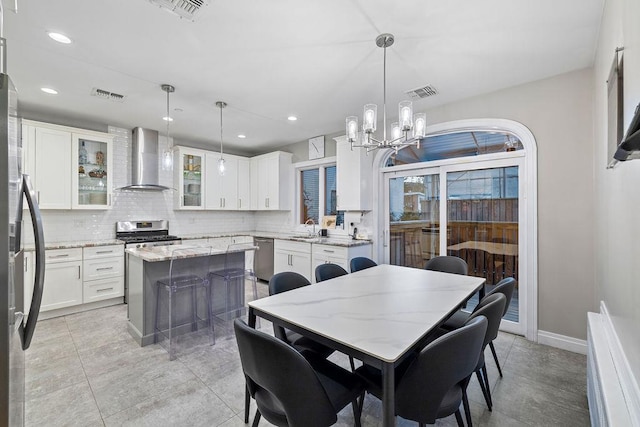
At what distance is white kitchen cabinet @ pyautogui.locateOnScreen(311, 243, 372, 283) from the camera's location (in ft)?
13.6

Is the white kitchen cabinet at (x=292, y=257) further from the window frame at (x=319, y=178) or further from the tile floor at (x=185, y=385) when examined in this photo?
the tile floor at (x=185, y=385)

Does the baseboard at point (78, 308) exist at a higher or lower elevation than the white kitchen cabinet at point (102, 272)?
lower

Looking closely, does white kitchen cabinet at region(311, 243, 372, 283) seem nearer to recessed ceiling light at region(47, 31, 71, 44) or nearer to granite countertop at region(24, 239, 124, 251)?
granite countertop at region(24, 239, 124, 251)

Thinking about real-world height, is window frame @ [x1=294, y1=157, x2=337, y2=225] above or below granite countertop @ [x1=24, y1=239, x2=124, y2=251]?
above

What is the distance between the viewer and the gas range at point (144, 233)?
4477 mm

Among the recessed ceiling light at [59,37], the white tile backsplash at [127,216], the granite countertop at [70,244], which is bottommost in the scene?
the granite countertop at [70,244]

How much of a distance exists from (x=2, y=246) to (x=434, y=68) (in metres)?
3.16

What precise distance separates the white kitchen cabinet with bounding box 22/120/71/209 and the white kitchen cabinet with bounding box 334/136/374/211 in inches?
148

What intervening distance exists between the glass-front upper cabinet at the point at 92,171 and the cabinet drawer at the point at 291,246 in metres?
2.60

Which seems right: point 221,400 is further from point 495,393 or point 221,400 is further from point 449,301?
point 495,393

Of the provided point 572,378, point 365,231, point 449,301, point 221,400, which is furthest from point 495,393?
point 365,231

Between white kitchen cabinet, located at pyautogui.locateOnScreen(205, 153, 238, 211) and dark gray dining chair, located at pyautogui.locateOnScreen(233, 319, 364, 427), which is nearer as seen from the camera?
dark gray dining chair, located at pyautogui.locateOnScreen(233, 319, 364, 427)

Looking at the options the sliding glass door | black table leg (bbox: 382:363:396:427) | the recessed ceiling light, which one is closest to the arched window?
the sliding glass door

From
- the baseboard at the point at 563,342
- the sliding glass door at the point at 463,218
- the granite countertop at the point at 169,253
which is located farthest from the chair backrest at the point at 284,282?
the baseboard at the point at 563,342
